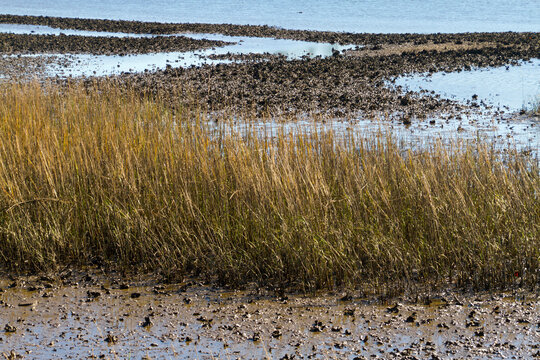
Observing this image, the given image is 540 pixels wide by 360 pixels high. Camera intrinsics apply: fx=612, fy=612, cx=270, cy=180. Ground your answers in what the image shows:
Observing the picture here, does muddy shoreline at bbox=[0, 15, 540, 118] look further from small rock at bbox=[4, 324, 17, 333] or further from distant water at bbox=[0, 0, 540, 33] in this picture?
distant water at bbox=[0, 0, 540, 33]

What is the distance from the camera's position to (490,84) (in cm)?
1830

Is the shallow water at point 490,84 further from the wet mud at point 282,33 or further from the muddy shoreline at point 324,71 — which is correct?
the wet mud at point 282,33

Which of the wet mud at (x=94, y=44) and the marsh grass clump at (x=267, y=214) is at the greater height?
the wet mud at (x=94, y=44)

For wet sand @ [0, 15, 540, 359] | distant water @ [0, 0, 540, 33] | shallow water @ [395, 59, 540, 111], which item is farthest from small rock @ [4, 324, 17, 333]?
distant water @ [0, 0, 540, 33]

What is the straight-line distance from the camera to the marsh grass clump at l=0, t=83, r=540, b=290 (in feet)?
19.5

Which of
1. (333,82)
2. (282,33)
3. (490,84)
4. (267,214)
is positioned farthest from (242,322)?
(282,33)

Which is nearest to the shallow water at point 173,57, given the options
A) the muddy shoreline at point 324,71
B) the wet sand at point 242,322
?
the muddy shoreline at point 324,71

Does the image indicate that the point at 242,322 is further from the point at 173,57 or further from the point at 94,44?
the point at 94,44

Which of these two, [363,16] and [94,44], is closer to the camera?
[94,44]

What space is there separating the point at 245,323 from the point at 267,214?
1345mm

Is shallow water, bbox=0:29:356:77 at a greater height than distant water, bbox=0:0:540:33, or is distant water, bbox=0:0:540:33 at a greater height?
distant water, bbox=0:0:540:33

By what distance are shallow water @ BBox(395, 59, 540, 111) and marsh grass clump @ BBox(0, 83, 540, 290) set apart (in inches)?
352

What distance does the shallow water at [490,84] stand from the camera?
50.9ft

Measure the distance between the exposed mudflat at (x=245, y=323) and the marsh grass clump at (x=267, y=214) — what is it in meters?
0.34
